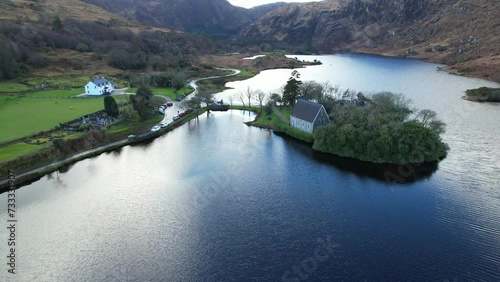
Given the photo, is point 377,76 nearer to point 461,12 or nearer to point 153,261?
point 461,12

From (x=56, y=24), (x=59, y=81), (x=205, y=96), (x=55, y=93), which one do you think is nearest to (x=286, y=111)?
(x=205, y=96)

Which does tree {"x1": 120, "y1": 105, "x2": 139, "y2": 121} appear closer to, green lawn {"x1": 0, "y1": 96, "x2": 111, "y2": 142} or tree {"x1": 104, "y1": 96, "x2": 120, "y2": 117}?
tree {"x1": 104, "y1": 96, "x2": 120, "y2": 117}

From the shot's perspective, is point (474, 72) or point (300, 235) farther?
point (474, 72)

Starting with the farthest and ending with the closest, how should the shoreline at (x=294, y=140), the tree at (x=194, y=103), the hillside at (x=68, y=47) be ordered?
the hillside at (x=68, y=47) → the tree at (x=194, y=103) → the shoreline at (x=294, y=140)

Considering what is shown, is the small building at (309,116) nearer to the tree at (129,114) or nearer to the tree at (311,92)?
the tree at (311,92)

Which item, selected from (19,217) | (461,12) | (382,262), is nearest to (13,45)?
(19,217)

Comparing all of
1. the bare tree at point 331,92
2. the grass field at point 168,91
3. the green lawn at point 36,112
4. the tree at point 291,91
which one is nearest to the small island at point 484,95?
the bare tree at point 331,92
